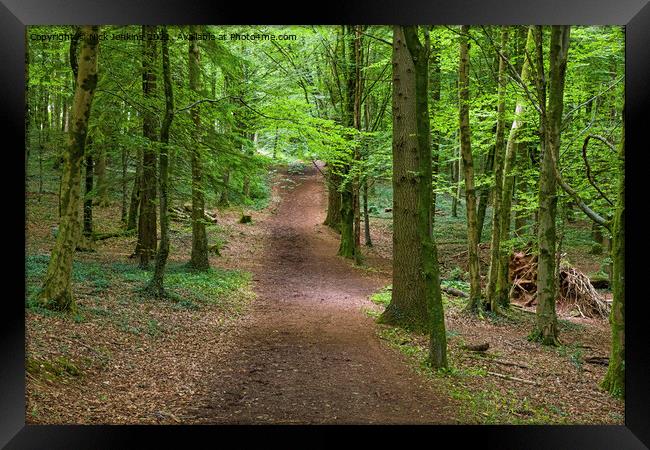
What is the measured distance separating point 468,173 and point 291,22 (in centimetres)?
544

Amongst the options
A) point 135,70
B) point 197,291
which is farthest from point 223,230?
point 135,70

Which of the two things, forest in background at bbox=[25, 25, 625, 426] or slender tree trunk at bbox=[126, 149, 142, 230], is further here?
slender tree trunk at bbox=[126, 149, 142, 230]

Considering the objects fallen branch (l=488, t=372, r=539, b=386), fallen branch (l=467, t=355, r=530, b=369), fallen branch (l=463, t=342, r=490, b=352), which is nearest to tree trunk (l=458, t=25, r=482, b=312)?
fallen branch (l=463, t=342, r=490, b=352)

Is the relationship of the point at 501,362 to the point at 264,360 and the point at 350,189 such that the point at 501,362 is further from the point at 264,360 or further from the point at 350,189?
the point at 350,189

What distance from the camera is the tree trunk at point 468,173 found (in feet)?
26.6

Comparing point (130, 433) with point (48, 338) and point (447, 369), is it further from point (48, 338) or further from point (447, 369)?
point (447, 369)

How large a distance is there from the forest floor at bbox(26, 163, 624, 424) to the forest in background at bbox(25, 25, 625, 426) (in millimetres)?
400

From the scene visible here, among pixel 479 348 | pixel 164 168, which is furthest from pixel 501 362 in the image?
pixel 164 168

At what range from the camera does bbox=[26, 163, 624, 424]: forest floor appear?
3881 millimetres

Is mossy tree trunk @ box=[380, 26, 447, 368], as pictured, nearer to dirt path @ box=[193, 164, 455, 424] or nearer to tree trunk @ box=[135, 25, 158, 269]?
dirt path @ box=[193, 164, 455, 424]

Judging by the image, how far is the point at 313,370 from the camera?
194 inches

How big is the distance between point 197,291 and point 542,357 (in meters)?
5.73

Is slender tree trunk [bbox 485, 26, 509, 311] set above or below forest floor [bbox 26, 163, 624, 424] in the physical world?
above

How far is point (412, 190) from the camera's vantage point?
7.10 meters
